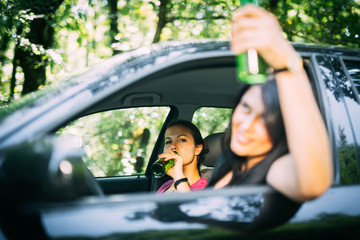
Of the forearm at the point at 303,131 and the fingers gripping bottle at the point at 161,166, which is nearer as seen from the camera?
the forearm at the point at 303,131

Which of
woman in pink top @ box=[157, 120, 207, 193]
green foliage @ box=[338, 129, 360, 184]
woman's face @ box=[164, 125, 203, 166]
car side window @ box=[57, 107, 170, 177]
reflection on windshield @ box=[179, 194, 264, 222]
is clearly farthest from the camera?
car side window @ box=[57, 107, 170, 177]

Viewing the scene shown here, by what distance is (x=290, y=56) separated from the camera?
1.22m

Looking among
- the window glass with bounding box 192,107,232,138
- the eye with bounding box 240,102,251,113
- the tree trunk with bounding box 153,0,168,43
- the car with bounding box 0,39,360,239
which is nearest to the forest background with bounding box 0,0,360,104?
the tree trunk with bounding box 153,0,168,43

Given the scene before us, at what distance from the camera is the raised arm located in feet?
3.78

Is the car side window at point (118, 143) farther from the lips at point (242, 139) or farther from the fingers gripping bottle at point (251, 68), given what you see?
the fingers gripping bottle at point (251, 68)

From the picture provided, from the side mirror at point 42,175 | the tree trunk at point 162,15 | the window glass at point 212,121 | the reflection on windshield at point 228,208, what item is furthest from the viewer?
the tree trunk at point 162,15

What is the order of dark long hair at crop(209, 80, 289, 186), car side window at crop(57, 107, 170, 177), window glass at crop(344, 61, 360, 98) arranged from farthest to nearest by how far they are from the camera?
car side window at crop(57, 107, 170, 177)
window glass at crop(344, 61, 360, 98)
dark long hair at crop(209, 80, 289, 186)

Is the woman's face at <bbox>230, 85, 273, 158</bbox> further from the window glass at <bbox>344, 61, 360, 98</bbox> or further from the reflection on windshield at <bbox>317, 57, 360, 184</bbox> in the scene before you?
the window glass at <bbox>344, 61, 360, 98</bbox>

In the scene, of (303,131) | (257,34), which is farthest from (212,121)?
(257,34)

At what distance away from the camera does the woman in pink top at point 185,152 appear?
2.69 meters

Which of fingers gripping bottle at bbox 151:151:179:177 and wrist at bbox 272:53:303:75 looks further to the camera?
fingers gripping bottle at bbox 151:151:179:177

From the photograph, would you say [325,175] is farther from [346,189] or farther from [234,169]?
[234,169]

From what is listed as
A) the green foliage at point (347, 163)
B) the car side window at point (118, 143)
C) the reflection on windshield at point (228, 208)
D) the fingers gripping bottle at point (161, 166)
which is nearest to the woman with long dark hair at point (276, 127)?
the reflection on windshield at point (228, 208)

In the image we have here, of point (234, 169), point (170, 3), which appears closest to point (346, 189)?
point (234, 169)
